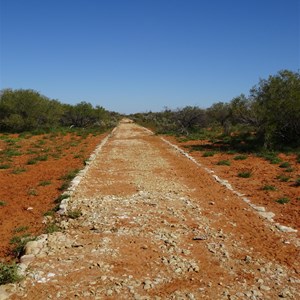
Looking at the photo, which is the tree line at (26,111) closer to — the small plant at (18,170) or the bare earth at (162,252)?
the small plant at (18,170)

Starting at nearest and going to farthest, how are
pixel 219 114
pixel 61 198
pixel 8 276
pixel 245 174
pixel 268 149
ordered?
pixel 8 276 < pixel 61 198 < pixel 245 174 < pixel 268 149 < pixel 219 114

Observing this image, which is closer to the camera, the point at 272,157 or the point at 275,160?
the point at 275,160

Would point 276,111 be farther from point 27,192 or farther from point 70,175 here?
point 27,192

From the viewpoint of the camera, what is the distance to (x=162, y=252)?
18.8 ft

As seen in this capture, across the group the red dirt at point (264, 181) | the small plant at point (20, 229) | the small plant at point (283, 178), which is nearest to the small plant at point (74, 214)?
the small plant at point (20, 229)

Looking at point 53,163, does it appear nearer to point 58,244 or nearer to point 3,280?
point 58,244

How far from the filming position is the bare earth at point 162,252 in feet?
15.0

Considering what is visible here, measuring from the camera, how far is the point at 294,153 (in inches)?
680

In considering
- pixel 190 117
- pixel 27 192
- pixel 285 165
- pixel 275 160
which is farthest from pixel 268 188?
pixel 190 117

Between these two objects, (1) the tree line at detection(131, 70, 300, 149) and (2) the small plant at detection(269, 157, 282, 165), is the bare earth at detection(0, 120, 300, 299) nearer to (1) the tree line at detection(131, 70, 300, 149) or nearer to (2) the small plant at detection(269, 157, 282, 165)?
(2) the small plant at detection(269, 157, 282, 165)

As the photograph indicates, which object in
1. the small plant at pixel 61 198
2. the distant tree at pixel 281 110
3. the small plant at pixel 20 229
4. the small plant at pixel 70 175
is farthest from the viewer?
the distant tree at pixel 281 110

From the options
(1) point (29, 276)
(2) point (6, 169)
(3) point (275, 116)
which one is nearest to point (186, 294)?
(1) point (29, 276)

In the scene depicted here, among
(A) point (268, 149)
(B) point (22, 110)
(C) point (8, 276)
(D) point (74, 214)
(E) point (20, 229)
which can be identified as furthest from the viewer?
(B) point (22, 110)

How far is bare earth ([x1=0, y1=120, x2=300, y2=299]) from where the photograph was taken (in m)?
4.59
